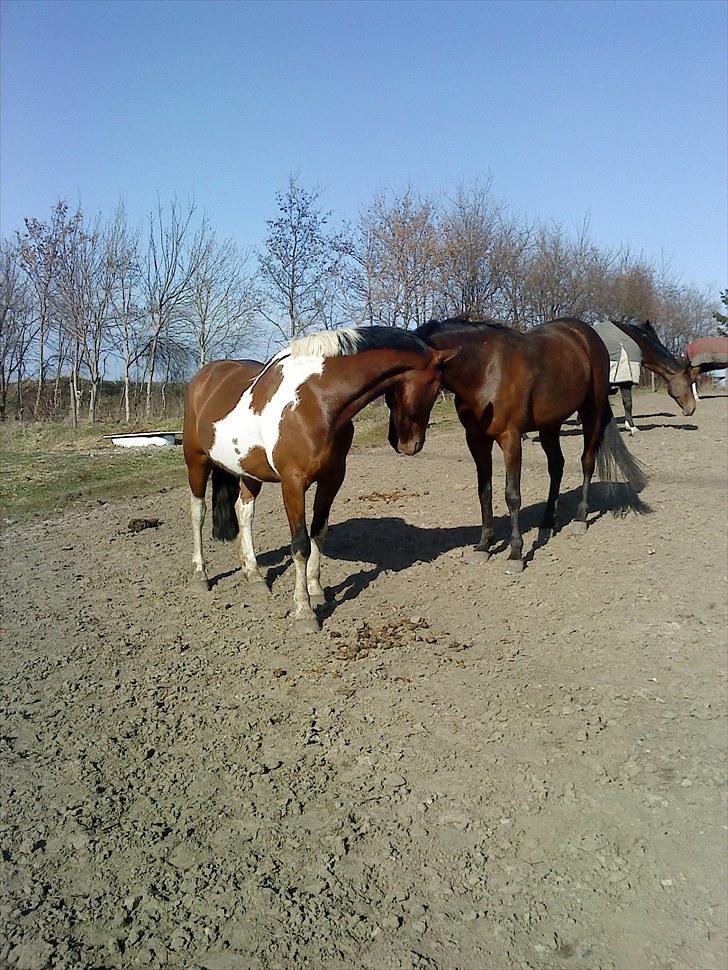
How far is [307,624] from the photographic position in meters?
5.90

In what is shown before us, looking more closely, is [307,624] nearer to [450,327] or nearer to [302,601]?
[302,601]

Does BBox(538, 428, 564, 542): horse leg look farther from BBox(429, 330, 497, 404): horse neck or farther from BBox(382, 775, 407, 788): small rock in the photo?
BBox(382, 775, 407, 788): small rock

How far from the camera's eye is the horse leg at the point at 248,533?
22.9 feet

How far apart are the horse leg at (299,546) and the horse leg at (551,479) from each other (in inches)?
104

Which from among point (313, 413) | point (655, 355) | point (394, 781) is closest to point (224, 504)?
point (313, 413)

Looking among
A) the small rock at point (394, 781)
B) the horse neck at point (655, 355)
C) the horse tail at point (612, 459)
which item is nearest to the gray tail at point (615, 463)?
the horse tail at point (612, 459)

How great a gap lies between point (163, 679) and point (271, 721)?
97 centimetres

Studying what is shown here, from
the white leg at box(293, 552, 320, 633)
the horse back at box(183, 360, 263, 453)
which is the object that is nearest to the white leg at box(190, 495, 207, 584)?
the horse back at box(183, 360, 263, 453)

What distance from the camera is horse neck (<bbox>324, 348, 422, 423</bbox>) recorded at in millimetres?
5539

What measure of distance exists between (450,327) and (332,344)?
1.46 m

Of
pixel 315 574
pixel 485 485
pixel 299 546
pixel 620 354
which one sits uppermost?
pixel 620 354

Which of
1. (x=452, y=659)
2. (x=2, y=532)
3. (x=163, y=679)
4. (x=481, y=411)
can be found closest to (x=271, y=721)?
(x=163, y=679)

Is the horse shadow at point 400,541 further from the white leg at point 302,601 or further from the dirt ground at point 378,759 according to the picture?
the white leg at point 302,601

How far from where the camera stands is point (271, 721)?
182 inches
